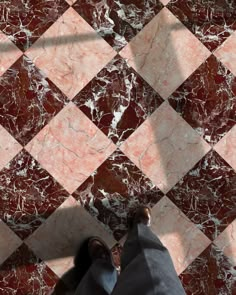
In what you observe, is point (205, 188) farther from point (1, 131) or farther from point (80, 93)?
point (1, 131)

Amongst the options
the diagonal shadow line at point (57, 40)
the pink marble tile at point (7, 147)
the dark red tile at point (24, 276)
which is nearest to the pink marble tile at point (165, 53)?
the diagonal shadow line at point (57, 40)

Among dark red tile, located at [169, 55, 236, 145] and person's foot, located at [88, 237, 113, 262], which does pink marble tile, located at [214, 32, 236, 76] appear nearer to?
dark red tile, located at [169, 55, 236, 145]

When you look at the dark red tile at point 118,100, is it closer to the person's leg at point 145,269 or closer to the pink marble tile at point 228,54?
the pink marble tile at point 228,54

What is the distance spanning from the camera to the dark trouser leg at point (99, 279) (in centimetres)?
149

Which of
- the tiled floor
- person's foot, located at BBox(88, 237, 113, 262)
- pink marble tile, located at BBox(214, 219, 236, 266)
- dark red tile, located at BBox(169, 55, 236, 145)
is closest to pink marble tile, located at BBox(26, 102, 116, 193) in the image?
the tiled floor

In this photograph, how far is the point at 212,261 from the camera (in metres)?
1.72

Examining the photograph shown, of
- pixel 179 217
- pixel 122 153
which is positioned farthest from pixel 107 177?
pixel 179 217

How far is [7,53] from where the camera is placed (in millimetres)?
1706

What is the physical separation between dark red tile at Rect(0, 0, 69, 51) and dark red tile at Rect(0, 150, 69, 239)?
1.24 ft

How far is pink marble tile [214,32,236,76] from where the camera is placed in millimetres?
1764

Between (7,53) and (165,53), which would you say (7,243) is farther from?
(165,53)

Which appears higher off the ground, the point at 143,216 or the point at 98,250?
the point at 143,216

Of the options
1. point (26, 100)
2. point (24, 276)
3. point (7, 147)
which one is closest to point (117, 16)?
point (26, 100)

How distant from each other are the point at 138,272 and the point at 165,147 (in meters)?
0.53
